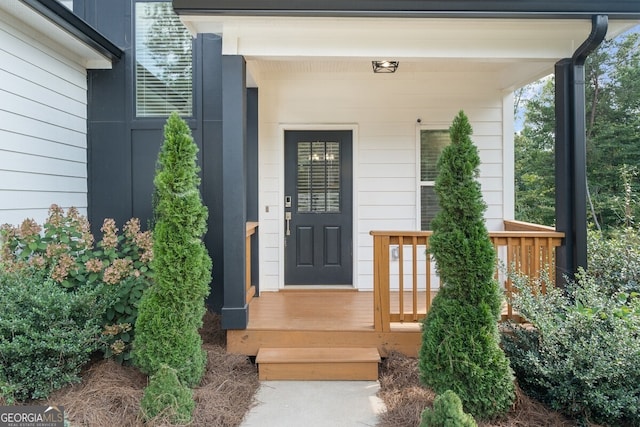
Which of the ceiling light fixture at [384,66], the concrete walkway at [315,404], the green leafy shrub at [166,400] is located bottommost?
the concrete walkway at [315,404]

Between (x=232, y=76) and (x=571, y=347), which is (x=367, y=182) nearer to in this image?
(x=232, y=76)

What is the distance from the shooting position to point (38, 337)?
100 inches

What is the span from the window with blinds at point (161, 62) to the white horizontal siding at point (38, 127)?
2.05ft

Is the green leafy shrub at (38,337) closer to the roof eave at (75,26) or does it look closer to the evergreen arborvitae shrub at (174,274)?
the evergreen arborvitae shrub at (174,274)

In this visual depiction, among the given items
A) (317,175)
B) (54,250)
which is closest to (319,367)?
(54,250)

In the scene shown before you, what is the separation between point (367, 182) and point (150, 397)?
10.6ft

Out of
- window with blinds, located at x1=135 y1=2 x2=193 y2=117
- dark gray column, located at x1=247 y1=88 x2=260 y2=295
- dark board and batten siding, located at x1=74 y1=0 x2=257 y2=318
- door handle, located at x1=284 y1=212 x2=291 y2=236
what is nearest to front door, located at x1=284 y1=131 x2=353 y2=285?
door handle, located at x1=284 y1=212 x2=291 y2=236

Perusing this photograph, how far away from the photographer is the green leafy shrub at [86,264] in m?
2.89

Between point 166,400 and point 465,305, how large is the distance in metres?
1.97

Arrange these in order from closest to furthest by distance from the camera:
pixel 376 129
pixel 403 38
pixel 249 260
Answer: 1. pixel 403 38
2. pixel 249 260
3. pixel 376 129

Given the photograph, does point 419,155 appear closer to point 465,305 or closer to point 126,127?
point 465,305

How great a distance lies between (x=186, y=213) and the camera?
8.84 feet

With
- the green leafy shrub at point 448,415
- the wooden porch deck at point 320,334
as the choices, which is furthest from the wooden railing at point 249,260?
the green leafy shrub at point 448,415

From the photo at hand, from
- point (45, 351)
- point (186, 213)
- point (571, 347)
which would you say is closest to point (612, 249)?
point (571, 347)
